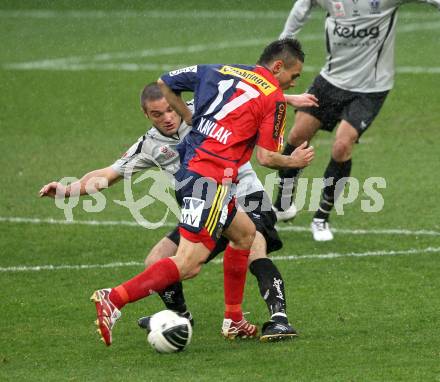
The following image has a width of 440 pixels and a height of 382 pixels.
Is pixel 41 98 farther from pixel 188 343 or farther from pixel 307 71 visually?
pixel 188 343

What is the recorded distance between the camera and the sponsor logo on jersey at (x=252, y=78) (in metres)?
7.94

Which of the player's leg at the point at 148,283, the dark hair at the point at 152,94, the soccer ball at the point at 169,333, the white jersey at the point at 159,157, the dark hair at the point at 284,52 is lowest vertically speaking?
the soccer ball at the point at 169,333

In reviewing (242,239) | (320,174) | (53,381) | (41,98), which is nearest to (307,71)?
(41,98)

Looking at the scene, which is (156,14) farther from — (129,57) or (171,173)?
(171,173)

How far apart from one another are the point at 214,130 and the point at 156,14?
18.4 metres

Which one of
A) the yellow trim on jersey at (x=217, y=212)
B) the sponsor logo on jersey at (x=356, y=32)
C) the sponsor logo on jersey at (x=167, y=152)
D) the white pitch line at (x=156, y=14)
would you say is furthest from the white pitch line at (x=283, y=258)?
the white pitch line at (x=156, y=14)

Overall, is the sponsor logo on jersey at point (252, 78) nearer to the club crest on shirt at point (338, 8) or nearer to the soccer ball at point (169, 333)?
the soccer ball at point (169, 333)

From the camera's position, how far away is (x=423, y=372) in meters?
7.22

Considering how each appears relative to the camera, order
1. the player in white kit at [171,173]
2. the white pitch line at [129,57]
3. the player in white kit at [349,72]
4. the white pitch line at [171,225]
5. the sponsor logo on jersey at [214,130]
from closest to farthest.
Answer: the sponsor logo on jersey at [214,130] < the player in white kit at [171,173] < the white pitch line at [171,225] < the player in white kit at [349,72] < the white pitch line at [129,57]

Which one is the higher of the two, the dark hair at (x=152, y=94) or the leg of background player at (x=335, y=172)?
the dark hair at (x=152, y=94)

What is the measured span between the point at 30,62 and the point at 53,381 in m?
14.7

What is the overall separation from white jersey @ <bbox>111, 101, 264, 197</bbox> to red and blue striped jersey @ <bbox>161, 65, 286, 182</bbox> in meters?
0.63

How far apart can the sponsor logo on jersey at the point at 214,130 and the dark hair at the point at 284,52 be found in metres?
0.64

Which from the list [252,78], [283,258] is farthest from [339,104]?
[252,78]
